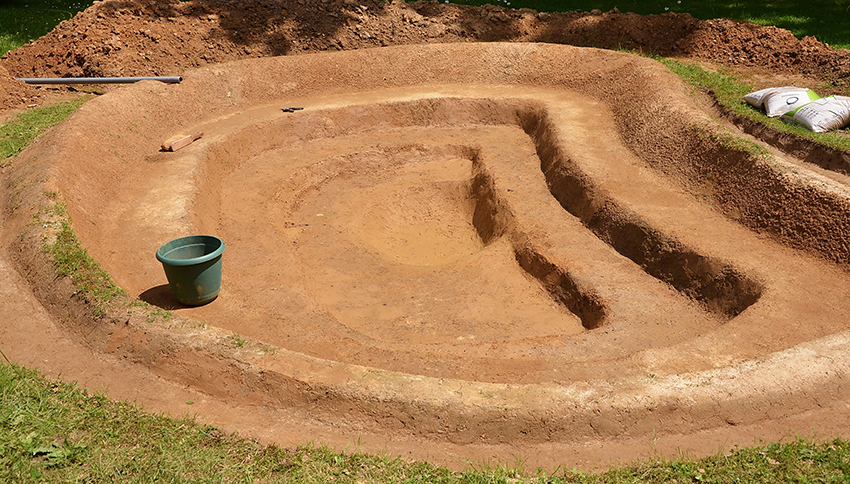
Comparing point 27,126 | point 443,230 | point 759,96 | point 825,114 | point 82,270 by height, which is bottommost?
point 443,230

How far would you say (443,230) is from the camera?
10.8 metres

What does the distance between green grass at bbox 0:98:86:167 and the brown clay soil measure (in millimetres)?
629

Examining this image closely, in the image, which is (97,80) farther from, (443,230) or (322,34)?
(443,230)

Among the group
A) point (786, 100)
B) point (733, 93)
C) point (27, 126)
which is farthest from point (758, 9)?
point (27, 126)

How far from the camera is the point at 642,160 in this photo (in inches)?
391

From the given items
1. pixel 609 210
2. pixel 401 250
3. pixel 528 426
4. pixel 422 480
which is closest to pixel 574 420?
pixel 528 426

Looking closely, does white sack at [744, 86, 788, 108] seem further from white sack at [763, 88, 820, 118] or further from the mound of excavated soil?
the mound of excavated soil

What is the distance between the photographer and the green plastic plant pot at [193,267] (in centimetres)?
641

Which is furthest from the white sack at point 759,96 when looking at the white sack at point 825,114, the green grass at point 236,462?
Answer: the green grass at point 236,462

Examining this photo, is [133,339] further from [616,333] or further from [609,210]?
[609,210]

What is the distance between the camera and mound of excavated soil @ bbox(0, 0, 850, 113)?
12.8 metres

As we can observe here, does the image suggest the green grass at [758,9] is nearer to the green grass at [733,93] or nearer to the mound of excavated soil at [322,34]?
the mound of excavated soil at [322,34]

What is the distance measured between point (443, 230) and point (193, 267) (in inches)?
199

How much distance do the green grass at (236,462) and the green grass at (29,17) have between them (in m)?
12.8
